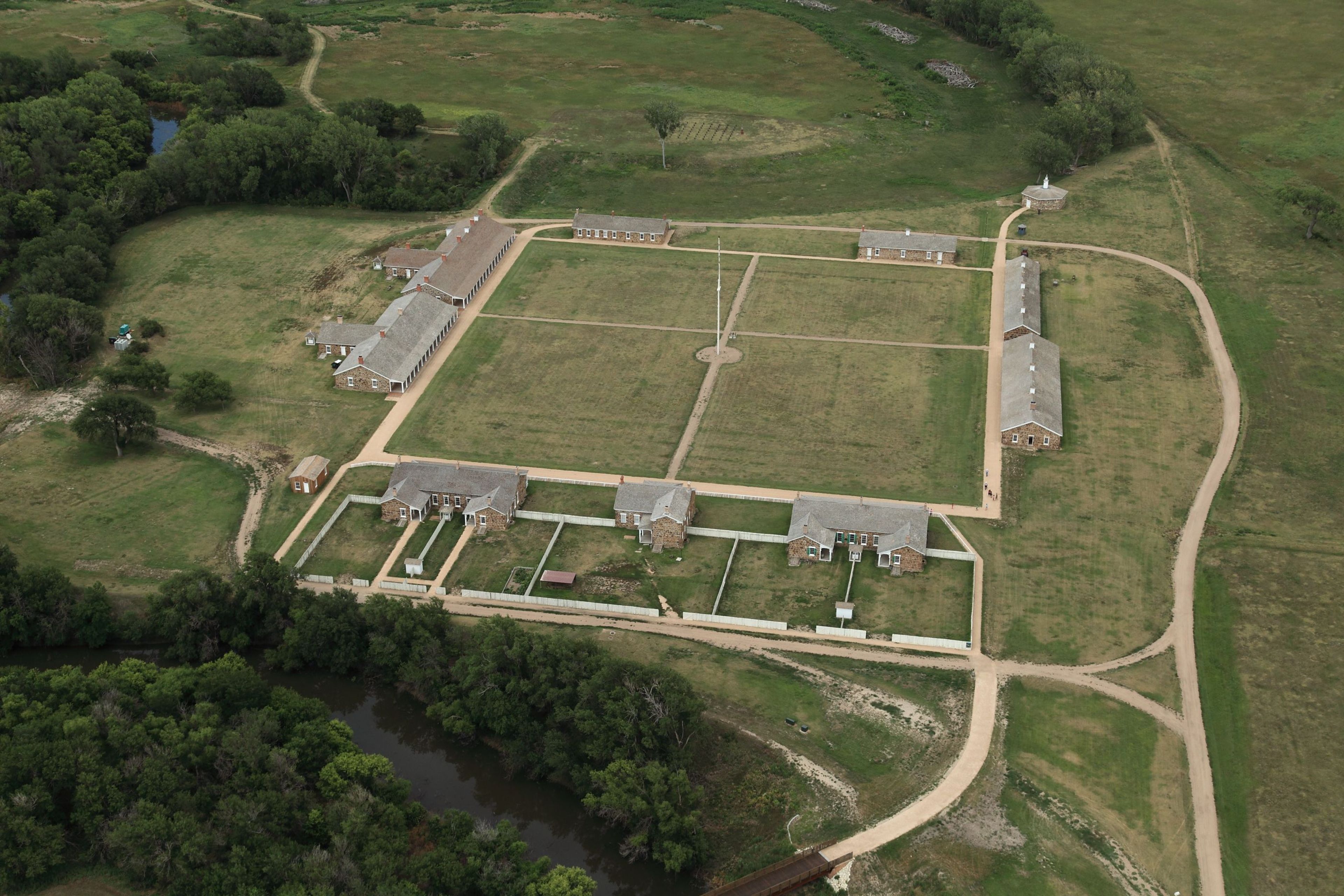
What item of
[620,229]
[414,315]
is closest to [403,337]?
[414,315]

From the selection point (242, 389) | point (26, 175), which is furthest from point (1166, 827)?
point (26, 175)

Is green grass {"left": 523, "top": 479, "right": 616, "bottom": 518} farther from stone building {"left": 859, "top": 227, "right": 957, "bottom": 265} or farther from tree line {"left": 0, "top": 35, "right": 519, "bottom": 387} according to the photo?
stone building {"left": 859, "top": 227, "right": 957, "bottom": 265}

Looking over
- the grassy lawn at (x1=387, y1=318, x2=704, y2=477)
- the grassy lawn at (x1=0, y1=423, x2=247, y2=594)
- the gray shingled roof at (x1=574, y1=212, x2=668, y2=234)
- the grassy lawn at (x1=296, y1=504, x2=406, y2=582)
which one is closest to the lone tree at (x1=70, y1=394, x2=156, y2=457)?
the grassy lawn at (x1=0, y1=423, x2=247, y2=594)

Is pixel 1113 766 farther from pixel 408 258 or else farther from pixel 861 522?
pixel 408 258

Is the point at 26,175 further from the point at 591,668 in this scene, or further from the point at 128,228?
the point at 591,668

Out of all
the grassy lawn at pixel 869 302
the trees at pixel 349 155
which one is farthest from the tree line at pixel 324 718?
the trees at pixel 349 155

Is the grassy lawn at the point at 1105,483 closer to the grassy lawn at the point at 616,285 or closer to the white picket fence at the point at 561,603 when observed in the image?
the white picket fence at the point at 561,603
